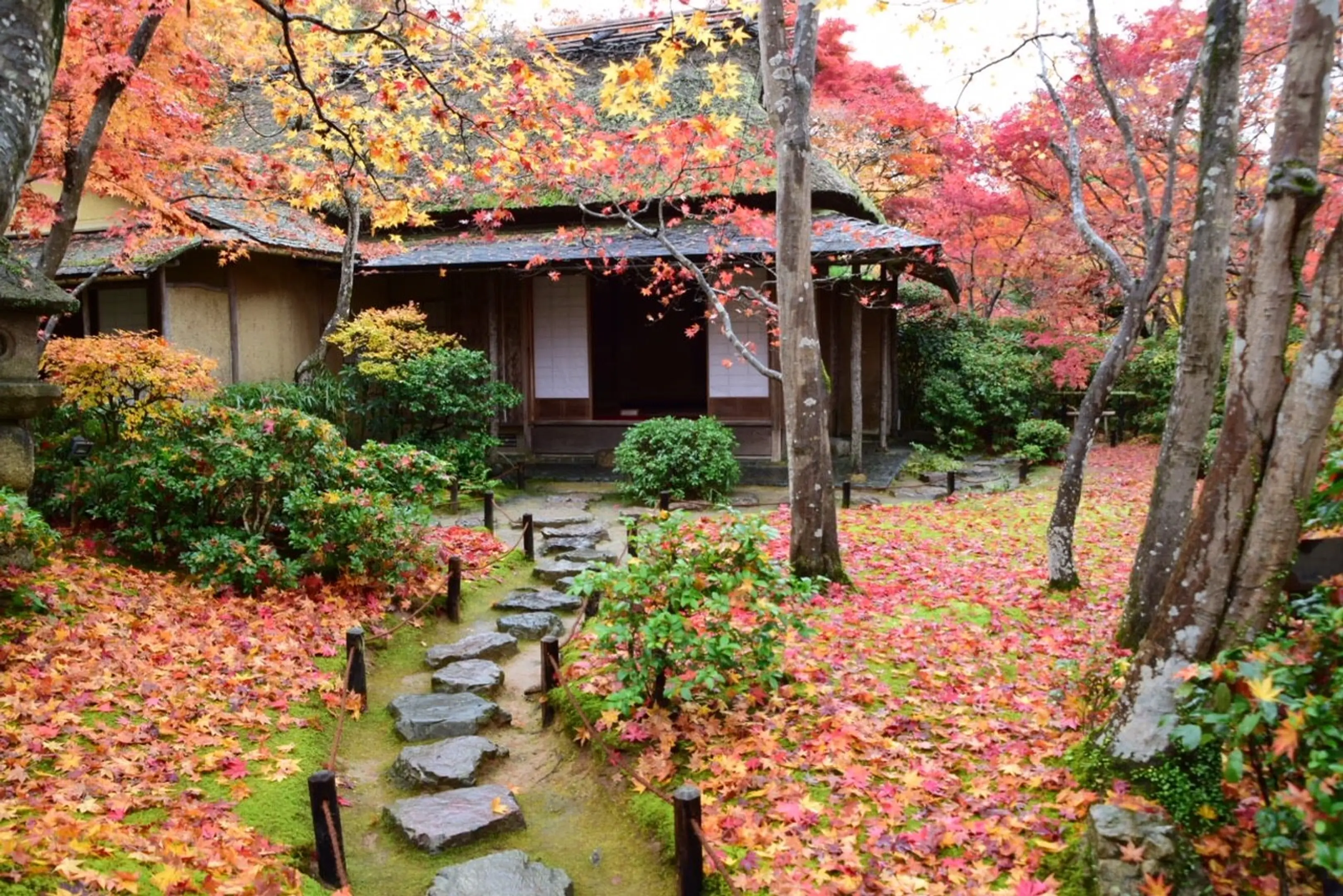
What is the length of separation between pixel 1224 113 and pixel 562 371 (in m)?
10.7

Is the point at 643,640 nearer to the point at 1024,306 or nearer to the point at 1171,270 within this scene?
the point at 1171,270

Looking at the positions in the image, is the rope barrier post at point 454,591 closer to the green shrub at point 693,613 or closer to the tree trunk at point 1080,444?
the green shrub at point 693,613

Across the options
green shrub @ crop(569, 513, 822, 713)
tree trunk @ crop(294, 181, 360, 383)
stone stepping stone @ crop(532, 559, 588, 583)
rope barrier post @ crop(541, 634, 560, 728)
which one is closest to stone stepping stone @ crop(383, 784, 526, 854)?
green shrub @ crop(569, 513, 822, 713)

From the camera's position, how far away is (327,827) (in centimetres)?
356

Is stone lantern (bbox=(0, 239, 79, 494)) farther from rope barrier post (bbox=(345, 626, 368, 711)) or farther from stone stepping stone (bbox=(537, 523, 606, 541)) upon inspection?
A: stone stepping stone (bbox=(537, 523, 606, 541))

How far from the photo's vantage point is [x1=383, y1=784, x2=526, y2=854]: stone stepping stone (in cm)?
400

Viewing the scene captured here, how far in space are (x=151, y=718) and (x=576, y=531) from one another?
18.5 feet

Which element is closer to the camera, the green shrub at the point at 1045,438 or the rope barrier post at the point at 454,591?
the rope barrier post at the point at 454,591

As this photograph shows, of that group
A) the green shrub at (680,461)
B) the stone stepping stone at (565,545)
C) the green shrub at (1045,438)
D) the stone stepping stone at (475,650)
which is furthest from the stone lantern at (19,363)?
the green shrub at (1045,438)

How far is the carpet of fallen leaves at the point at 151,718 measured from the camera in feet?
10.6

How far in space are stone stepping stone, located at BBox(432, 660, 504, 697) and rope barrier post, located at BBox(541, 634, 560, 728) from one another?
54cm

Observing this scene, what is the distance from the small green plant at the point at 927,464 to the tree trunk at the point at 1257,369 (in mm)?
10035

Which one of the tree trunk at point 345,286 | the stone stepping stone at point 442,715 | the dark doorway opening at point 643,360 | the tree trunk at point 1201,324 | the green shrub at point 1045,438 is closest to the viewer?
the tree trunk at point 1201,324

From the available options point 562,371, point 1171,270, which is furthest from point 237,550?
point 1171,270
